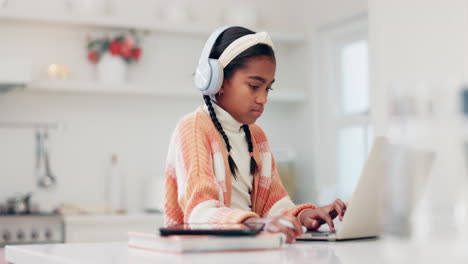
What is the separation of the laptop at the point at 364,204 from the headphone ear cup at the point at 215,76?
41cm

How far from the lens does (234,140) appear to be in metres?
1.67

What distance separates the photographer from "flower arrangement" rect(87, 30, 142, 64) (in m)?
4.50

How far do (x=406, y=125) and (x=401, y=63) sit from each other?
83.0 inches

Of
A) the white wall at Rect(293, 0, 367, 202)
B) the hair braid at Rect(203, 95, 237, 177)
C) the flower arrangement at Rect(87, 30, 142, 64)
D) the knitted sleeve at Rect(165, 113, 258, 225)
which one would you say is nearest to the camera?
the knitted sleeve at Rect(165, 113, 258, 225)

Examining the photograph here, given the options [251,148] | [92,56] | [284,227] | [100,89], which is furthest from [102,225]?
[284,227]

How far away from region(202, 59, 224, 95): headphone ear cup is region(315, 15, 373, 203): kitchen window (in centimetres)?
300

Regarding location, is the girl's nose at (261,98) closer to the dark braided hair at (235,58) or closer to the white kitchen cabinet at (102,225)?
the dark braided hair at (235,58)

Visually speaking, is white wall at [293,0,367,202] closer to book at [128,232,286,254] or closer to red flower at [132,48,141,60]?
red flower at [132,48,141,60]

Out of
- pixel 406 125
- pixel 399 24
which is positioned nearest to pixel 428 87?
pixel 406 125

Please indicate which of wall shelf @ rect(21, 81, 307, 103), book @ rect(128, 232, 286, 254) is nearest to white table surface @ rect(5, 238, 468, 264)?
book @ rect(128, 232, 286, 254)

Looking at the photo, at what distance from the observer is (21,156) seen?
174 inches

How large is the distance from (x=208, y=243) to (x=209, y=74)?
655 millimetres

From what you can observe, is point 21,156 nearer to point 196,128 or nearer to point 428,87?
point 196,128

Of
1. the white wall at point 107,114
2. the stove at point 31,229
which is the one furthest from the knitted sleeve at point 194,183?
the white wall at point 107,114
